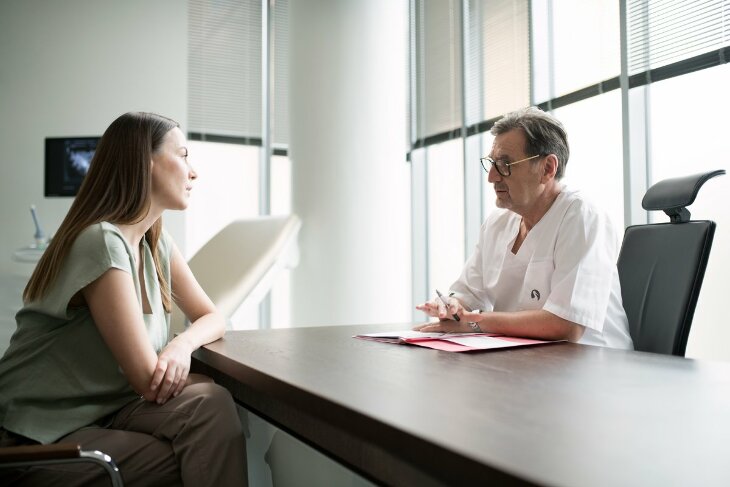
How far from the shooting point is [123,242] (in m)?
1.31

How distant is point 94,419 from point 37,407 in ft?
0.33

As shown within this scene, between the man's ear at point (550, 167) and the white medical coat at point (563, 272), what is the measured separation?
59 millimetres

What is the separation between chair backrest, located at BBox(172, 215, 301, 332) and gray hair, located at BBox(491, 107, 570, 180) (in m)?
1.40

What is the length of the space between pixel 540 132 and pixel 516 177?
147 mm

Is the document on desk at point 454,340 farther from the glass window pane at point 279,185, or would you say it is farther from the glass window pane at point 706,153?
the glass window pane at point 279,185

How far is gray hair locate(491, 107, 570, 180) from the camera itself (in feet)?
6.05

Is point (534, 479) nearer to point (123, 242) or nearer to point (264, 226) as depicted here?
point (123, 242)

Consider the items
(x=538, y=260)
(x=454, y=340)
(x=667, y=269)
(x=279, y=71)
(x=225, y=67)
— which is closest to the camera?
(x=454, y=340)

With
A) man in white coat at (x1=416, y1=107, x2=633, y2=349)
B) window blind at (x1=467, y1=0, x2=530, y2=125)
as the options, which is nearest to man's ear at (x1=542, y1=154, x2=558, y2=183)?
man in white coat at (x1=416, y1=107, x2=633, y2=349)

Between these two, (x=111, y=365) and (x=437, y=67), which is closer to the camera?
(x=111, y=365)

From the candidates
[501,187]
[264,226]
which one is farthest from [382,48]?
[501,187]

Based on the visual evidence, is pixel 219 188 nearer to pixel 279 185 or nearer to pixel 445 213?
pixel 279 185

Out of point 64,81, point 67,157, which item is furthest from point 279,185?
point 64,81

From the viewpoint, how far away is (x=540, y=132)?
1.85m
